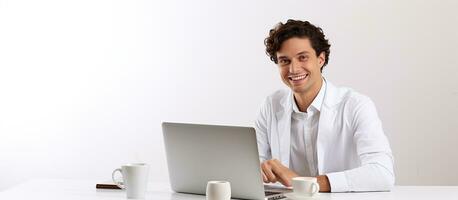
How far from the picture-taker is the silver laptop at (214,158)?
2.04 m

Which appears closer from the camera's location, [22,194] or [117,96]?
[22,194]

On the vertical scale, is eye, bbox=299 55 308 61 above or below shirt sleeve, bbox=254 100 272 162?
above

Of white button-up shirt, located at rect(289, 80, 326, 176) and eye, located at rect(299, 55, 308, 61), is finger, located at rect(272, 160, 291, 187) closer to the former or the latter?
white button-up shirt, located at rect(289, 80, 326, 176)

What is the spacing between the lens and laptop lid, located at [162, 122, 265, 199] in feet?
6.70

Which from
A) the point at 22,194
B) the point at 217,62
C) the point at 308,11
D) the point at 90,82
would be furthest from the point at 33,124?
the point at 22,194

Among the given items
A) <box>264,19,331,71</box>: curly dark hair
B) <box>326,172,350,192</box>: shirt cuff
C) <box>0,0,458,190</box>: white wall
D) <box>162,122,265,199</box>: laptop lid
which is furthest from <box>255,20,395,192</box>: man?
<box>0,0,458,190</box>: white wall

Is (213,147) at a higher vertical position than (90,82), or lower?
lower

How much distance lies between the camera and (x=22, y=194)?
2.19m

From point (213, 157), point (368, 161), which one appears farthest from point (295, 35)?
point (213, 157)

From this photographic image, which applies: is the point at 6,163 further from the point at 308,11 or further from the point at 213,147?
the point at 213,147

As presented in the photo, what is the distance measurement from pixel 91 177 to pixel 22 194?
2312mm

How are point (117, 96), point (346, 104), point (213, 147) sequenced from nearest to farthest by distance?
point (213, 147) < point (346, 104) < point (117, 96)

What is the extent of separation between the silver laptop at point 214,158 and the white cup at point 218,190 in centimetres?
12

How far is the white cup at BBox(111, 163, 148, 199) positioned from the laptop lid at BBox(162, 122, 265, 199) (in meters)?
0.12
